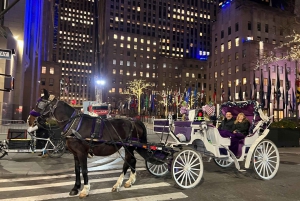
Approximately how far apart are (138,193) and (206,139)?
2487 mm

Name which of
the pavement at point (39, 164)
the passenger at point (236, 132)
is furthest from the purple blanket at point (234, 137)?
the pavement at point (39, 164)

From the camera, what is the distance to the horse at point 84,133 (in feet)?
20.2

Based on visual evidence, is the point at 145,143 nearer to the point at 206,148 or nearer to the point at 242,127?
the point at 206,148

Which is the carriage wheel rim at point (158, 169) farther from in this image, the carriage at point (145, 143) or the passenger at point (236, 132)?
the passenger at point (236, 132)

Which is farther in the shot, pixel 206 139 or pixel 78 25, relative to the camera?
pixel 78 25

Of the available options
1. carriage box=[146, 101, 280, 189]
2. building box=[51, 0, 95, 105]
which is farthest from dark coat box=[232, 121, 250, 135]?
building box=[51, 0, 95, 105]

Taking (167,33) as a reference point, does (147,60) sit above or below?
below

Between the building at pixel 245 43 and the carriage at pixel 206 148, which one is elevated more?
the building at pixel 245 43

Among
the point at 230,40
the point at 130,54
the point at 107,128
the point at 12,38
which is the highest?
the point at 130,54

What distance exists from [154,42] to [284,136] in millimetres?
116643

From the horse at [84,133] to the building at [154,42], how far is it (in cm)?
11150

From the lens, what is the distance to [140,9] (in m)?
134

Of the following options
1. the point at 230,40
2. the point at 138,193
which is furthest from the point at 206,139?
the point at 230,40

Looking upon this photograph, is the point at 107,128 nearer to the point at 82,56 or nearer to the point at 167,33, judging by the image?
the point at 167,33
